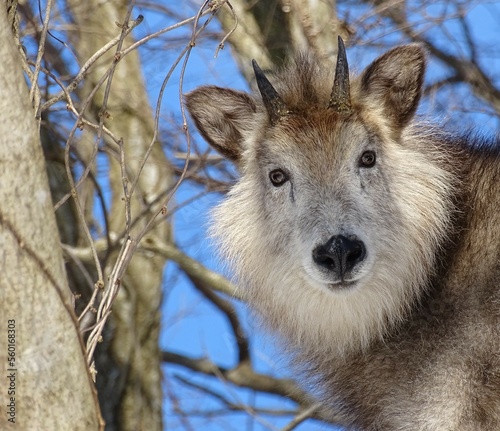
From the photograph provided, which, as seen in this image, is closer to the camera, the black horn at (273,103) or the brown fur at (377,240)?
the brown fur at (377,240)

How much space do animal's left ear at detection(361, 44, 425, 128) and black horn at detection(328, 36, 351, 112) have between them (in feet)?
0.72

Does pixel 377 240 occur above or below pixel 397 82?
below

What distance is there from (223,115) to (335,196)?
1004mm

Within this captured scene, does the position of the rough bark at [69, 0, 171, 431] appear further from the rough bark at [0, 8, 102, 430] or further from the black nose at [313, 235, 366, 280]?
the rough bark at [0, 8, 102, 430]

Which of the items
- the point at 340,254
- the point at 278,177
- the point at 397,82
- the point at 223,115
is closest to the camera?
the point at 340,254

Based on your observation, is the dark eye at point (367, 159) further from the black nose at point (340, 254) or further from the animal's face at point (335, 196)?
the black nose at point (340, 254)

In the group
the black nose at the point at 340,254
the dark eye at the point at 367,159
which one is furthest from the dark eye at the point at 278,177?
the black nose at the point at 340,254

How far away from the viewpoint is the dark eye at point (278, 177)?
15.2ft

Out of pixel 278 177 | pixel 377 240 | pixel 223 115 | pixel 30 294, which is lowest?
pixel 377 240

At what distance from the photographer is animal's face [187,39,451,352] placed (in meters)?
4.39

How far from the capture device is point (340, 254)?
416cm

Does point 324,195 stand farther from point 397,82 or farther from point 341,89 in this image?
point 397,82

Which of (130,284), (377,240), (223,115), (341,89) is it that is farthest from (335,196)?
(130,284)

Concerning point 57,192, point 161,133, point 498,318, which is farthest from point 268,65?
point 498,318
